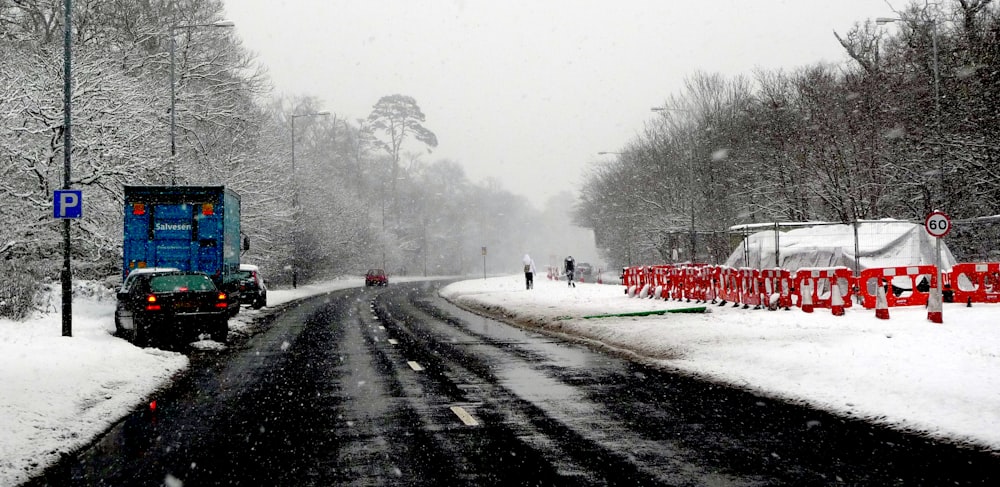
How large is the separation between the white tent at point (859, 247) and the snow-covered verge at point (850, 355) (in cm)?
465

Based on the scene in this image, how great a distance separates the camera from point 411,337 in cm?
1970

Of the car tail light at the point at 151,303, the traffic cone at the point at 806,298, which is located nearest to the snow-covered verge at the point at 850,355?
the traffic cone at the point at 806,298

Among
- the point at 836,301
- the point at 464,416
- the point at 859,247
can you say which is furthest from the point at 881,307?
the point at 464,416

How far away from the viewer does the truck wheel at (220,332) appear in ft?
60.2

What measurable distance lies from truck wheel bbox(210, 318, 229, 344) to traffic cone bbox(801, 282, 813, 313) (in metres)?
12.1

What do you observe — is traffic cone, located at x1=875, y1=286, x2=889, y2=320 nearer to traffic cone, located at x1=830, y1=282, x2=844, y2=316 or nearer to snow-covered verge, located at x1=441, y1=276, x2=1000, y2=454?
snow-covered verge, located at x1=441, y1=276, x2=1000, y2=454

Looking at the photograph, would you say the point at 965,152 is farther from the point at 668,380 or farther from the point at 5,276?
the point at 5,276

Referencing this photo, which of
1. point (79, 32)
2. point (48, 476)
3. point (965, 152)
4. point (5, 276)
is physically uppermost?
point (79, 32)

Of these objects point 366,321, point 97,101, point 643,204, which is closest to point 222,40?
point 97,101

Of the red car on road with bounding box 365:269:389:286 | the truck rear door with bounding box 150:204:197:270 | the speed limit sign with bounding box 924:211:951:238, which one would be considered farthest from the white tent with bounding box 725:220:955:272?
the red car on road with bounding box 365:269:389:286

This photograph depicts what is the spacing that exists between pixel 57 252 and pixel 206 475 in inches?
967

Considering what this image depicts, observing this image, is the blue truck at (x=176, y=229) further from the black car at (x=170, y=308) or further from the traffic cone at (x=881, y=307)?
the traffic cone at (x=881, y=307)

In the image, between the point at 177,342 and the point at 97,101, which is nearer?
the point at 177,342

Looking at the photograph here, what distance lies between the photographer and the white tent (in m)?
25.3
